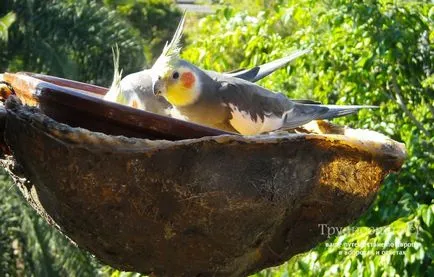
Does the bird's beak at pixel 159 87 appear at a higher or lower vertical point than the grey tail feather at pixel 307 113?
higher

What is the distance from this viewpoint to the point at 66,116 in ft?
6.26

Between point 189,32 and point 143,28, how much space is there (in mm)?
916

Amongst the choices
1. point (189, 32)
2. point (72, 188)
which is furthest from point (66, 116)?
point (189, 32)

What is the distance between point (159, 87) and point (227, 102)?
225 mm

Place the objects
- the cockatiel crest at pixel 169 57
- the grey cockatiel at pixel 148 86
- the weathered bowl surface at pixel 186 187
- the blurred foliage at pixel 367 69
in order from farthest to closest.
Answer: the blurred foliage at pixel 367 69 < the grey cockatiel at pixel 148 86 < the cockatiel crest at pixel 169 57 < the weathered bowl surface at pixel 186 187

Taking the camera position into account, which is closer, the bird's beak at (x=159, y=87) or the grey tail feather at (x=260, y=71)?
the bird's beak at (x=159, y=87)

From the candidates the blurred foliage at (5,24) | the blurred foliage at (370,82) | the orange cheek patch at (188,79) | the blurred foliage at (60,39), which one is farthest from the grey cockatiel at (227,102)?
the blurred foliage at (60,39)

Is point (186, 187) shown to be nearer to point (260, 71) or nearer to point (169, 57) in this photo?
point (169, 57)

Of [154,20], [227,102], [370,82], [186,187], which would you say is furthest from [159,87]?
[154,20]

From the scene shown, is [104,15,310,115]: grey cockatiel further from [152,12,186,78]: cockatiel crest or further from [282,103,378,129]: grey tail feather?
[282,103,378,129]: grey tail feather

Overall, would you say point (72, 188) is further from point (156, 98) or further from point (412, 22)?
point (412, 22)

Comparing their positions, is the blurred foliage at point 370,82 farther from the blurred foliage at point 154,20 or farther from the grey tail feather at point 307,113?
the blurred foliage at point 154,20

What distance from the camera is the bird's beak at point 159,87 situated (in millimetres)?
2639

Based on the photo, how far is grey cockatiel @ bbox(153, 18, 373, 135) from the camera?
2.60 metres
